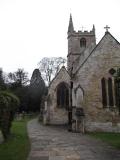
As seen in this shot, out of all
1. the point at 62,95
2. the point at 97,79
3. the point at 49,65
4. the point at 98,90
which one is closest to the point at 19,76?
the point at 49,65

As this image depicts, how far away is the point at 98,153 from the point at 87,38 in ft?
133

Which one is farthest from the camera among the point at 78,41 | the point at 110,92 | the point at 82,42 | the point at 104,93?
the point at 82,42

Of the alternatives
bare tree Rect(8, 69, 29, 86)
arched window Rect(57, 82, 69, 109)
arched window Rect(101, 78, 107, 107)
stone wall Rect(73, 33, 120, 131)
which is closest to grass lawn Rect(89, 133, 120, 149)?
stone wall Rect(73, 33, 120, 131)

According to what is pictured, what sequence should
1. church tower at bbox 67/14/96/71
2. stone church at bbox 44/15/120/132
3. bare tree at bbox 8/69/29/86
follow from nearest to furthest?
stone church at bbox 44/15/120/132 < church tower at bbox 67/14/96/71 < bare tree at bbox 8/69/29/86

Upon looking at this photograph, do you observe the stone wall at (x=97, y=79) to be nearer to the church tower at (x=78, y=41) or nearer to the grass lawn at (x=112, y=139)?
the grass lawn at (x=112, y=139)

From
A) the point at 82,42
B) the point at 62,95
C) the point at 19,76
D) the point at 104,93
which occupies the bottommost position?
the point at 104,93

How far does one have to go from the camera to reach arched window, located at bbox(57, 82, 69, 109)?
3623 cm

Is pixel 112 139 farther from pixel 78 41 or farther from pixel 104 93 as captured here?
pixel 78 41

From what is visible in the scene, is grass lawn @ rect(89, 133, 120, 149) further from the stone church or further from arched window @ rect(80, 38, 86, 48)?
arched window @ rect(80, 38, 86, 48)

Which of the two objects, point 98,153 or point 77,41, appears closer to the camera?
point 98,153

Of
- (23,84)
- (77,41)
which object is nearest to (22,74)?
(23,84)

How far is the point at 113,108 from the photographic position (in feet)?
78.1

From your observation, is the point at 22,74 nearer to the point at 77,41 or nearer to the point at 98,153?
the point at 77,41

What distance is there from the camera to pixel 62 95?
120 ft
